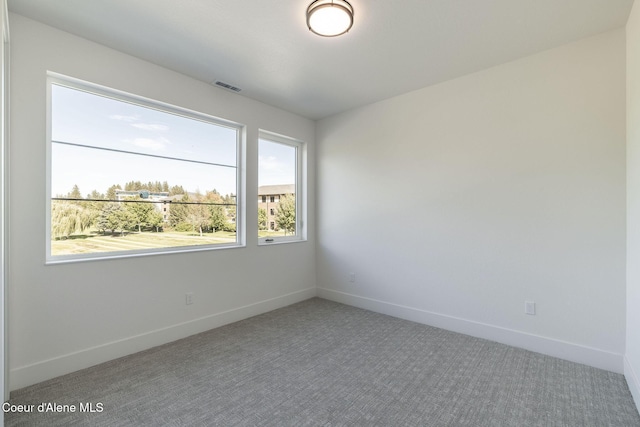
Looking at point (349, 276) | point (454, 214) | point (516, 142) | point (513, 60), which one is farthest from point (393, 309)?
point (513, 60)

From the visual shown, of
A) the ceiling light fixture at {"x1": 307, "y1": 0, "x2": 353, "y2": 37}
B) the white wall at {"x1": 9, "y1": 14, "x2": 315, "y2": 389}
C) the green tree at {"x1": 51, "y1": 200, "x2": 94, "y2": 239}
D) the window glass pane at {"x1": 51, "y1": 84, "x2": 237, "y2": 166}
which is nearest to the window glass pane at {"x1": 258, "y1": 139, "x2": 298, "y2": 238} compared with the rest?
the white wall at {"x1": 9, "y1": 14, "x2": 315, "y2": 389}

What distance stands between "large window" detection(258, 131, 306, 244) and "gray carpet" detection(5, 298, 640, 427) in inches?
60.5

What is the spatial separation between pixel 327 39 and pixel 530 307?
298 centimetres

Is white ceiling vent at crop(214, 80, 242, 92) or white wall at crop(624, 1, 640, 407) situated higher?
white ceiling vent at crop(214, 80, 242, 92)

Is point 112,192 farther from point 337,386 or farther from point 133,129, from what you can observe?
point 337,386

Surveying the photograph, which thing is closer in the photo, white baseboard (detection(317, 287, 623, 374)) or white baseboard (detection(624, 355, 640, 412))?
white baseboard (detection(624, 355, 640, 412))

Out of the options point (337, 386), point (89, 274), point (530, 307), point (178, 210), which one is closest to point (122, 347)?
point (89, 274)

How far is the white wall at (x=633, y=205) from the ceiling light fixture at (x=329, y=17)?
193cm

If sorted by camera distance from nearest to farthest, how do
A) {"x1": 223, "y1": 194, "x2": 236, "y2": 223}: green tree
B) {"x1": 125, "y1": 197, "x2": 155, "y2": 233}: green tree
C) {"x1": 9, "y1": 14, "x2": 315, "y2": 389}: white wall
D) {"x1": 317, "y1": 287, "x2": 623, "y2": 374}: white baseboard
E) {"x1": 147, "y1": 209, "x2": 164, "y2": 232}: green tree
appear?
{"x1": 9, "y1": 14, "x2": 315, "y2": 389}: white wall → {"x1": 317, "y1": 287, "x2": 623, "y2": 374}: white baseboard → {"x1": 125, "y1": 197, "x2": 155, "y2": 233}: green tree → {"x1": 147, "y1": 209, "x2": 164, "y2": 232}: green tree → {"x1": 223, "y1": 194, "x2": 236, "y2": 223}: green tree

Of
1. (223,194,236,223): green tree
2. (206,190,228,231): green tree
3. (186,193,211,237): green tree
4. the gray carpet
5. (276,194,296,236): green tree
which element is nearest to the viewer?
the gray carpet

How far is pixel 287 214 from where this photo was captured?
4340mm

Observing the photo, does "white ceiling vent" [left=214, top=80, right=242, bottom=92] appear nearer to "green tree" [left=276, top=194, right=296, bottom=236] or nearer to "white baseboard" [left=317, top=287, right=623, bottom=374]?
"green tree" [left=276, top=194, right=296, bottom=236]

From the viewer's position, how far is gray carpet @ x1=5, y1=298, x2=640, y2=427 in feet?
6.04

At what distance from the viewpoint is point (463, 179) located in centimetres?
313
